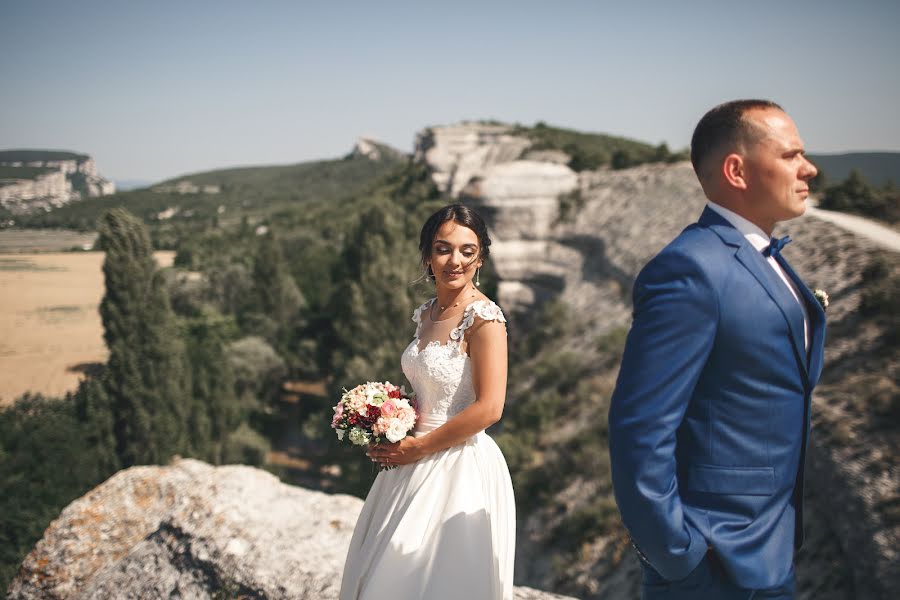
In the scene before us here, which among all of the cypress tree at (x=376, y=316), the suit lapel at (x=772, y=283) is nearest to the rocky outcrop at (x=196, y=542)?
the suit lapel at (x=772, y=283)

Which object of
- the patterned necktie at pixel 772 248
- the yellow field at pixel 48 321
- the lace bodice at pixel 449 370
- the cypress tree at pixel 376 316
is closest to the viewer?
the patterned necktie at pixel 772 248

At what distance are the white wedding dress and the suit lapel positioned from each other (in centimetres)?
110

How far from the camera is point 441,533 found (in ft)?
8.41

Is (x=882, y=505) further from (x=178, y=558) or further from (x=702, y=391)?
(x=178, y=558)

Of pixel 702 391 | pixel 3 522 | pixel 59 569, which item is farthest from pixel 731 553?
pixel 3 522

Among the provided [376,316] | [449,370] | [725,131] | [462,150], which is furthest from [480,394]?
[462,150]

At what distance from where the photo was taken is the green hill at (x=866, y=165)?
14.8 m

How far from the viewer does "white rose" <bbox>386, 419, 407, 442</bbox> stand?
2.59 metres

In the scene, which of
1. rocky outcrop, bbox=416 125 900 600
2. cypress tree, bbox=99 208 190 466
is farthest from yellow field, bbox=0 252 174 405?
rocky outcrop, bbox=416 125 900 600

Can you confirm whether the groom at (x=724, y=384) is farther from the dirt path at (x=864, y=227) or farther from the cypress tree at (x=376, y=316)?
the cypress tree at (x=376, y=316)

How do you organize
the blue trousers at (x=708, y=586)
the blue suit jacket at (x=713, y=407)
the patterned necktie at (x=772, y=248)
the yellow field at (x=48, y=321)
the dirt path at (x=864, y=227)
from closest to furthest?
the blue suit jacket at (x=713, y=407), the blue trousers at (x=708, y=586), the patterned necktie at (x=772, y=248), the yellow field at (x=48, y=321), the dirt path at (x=864, y=227)

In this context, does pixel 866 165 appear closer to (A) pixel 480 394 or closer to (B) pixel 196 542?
(A) pixel 480 394

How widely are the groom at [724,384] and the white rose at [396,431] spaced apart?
1215mm

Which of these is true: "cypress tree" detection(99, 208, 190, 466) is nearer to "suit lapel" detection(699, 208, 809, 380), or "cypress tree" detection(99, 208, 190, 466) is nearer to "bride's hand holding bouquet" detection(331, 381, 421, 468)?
"bride's hand holding bouquet" detection(331, 381, 421, 468)
